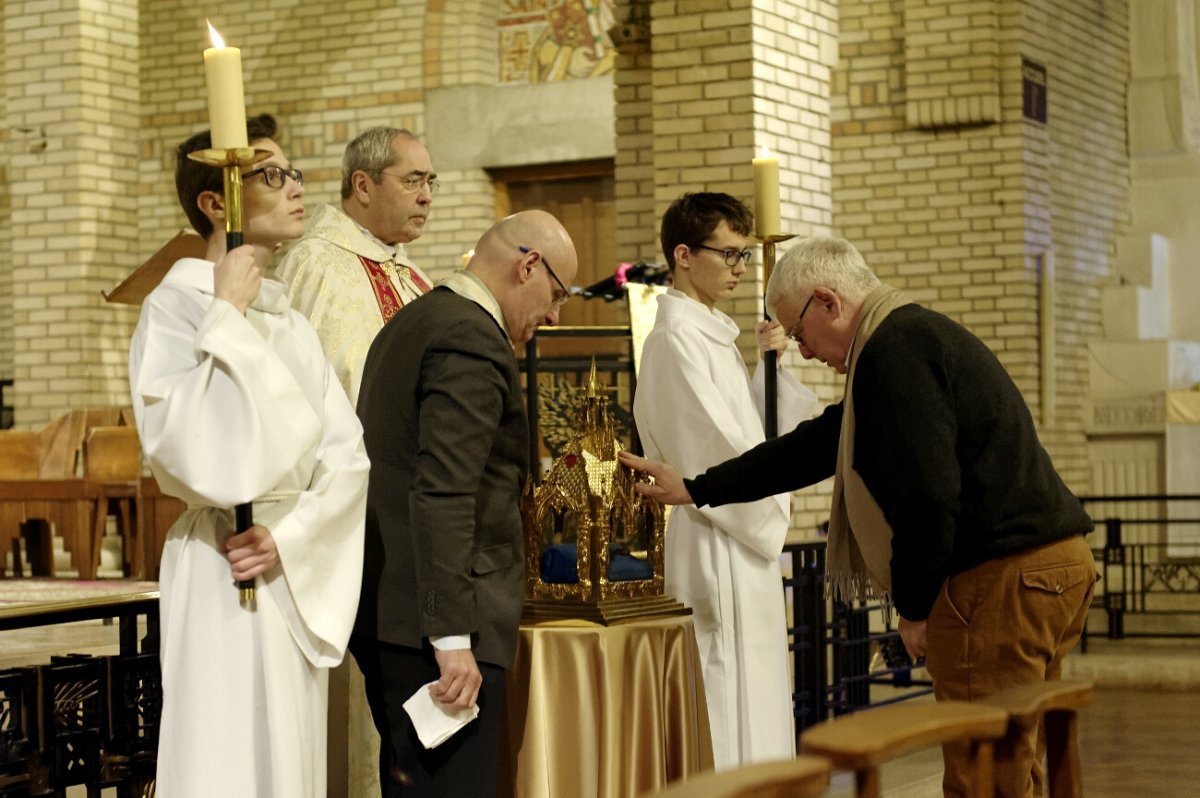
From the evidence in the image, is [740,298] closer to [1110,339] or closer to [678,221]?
[678,221]

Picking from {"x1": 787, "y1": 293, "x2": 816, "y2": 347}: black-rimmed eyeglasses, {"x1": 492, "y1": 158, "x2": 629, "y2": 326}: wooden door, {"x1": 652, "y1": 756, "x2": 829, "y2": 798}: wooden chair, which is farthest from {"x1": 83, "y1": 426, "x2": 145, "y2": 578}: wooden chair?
{"x1": 652, "y1": 756, "x2": 829, "y2": 798}: wooden chair

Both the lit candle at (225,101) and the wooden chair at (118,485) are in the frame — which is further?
the wooden chair at (118,485)

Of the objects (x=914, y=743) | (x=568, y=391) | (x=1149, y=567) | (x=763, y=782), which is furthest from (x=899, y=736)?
(x=1149, y=567)

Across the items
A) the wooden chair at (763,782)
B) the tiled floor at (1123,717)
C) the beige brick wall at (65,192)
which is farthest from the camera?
the beige brick wall at (65,192)

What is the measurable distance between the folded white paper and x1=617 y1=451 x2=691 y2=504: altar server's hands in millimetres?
978

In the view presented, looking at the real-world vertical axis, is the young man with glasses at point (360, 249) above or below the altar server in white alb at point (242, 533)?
above

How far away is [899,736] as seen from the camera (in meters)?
1.97

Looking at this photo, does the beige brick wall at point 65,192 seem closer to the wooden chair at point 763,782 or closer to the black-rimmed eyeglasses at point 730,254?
the black-rimmed eyeglasses at point 730,254

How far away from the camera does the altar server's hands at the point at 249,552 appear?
2977 mm

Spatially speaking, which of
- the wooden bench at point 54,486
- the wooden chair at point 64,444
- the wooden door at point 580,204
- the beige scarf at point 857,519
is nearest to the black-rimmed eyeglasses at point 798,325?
the beige scarf at point 857,519

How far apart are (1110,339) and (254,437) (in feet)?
35.7

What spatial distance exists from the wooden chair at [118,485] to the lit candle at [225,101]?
288 inches

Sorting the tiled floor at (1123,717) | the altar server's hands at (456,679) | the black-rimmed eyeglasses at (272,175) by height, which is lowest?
the tiled floor at (1123,717)

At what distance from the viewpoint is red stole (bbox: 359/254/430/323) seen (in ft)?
13.8
